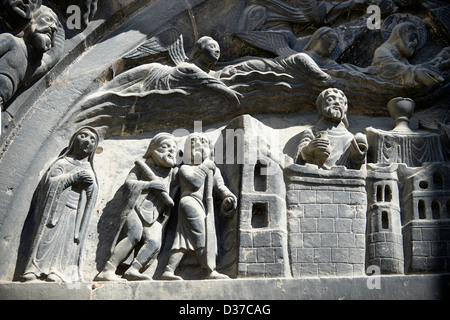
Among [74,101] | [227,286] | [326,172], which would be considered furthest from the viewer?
[74,101]

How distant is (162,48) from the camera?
23.9 ft

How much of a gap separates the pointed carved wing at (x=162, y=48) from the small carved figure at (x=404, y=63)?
172 centimetres

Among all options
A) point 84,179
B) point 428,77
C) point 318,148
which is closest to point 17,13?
point 84,179

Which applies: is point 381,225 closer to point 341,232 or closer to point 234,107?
point 341,232

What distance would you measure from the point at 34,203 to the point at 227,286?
5.66 feet

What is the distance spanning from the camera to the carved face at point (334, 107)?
678cm

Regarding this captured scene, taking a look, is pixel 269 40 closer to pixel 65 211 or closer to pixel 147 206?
pixel 147 206

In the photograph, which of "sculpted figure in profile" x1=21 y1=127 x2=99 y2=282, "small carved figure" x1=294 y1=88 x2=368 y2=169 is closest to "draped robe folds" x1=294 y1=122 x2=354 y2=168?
"small carved figure" x1=294 y1=88 x2=368 y2=169

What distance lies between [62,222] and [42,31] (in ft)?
5.39

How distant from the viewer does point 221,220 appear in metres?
6.41

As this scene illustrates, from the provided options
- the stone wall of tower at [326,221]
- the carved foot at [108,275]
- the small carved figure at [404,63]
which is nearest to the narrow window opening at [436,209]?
the stone wall of tower at [326,221]

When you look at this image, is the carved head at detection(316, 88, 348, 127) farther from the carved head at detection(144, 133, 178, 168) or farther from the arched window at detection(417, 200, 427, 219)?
the carved head at detection(144, 133, 178, 168)

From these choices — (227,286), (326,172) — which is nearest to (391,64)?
(326,172)

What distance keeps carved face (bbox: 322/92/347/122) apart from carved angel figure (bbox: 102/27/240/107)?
0.78 meters
